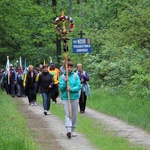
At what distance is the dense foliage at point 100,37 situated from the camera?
23.5 meters

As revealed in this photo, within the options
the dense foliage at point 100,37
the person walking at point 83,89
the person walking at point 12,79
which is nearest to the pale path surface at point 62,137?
the person walking at point 83,89

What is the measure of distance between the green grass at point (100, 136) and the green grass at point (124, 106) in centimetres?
115

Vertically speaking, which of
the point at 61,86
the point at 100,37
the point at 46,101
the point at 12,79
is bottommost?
the point at 46,101

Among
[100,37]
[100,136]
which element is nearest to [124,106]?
[100,136]

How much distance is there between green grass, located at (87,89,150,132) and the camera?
15.6 metres

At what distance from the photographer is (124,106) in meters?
18.8

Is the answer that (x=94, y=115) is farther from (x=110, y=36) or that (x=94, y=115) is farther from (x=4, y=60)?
(x=4, y=60)

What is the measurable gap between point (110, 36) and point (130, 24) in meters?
4.07

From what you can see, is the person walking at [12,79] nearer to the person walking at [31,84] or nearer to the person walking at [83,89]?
the person walking at [31,84]

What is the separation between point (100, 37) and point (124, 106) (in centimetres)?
1265

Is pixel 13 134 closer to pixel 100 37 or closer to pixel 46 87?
pixel 46 87

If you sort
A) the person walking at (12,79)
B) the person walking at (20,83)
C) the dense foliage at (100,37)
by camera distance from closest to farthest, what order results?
the dense foliage at (100,37) < the person walking at (12,79) < the person walking at (20,83)

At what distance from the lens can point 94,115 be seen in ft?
58.0

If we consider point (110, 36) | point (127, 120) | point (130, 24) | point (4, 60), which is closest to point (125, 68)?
point (130, 24)
